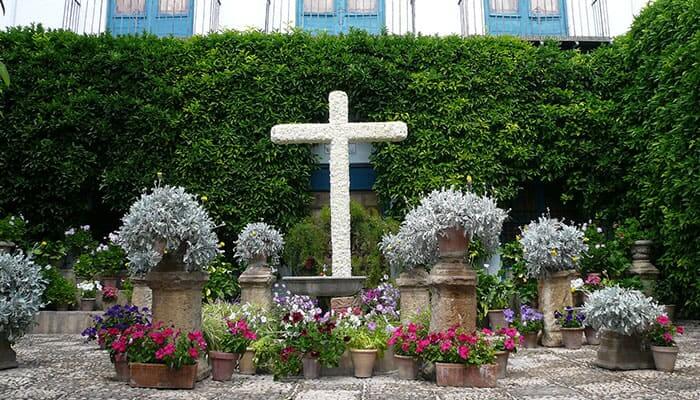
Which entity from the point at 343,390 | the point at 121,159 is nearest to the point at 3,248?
the point at 121,159

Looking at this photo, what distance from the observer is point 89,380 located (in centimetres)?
432

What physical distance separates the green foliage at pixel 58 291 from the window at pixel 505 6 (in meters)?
8.93

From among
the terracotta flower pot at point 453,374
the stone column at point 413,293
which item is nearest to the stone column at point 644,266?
the stone column at point 413,293

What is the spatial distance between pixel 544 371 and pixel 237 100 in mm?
6555

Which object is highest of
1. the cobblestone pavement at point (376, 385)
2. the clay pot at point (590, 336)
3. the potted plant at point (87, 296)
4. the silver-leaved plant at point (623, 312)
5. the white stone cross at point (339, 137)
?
the white stone cross at point (339, 137)

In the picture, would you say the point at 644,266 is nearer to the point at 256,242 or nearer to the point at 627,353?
the point at 627,353

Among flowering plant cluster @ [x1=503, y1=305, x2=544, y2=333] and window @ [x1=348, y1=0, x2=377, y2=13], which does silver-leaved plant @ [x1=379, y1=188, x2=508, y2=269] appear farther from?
window @ [x1=348, y1=0, x2=377, y2=13]

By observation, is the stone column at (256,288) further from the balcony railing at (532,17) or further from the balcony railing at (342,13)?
the balcony railing at (532,17)

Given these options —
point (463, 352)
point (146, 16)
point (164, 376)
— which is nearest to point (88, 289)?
point (164, 376)

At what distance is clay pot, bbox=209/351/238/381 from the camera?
14.4ft

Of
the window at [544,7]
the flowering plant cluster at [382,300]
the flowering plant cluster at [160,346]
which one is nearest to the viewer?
the flowering plant cluster at [160,346]

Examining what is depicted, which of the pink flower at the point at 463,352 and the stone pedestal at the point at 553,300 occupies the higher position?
the stone pedestal at the point at 553,300

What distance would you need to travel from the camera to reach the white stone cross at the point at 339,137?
732 cm

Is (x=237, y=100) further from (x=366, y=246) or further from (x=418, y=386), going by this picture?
(x=418, y=386)
